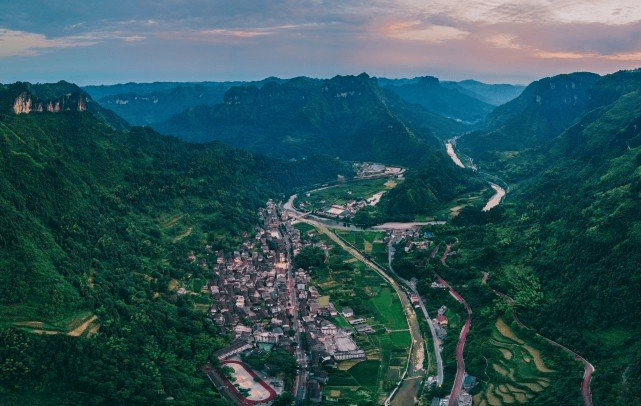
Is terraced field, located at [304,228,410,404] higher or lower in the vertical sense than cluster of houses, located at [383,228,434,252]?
lower

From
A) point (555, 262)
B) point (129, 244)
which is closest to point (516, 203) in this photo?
point (555, 262)

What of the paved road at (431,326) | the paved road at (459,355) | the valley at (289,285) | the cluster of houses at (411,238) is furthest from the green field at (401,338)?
the cluster of houses at (411,238)

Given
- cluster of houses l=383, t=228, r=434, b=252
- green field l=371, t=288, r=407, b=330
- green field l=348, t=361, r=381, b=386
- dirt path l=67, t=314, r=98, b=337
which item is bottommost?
green field l=348, t=361, r=381, b=386

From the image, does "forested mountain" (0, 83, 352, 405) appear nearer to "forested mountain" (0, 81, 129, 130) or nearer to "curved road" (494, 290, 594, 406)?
"forested mountain" (0, 81, 129, 130)

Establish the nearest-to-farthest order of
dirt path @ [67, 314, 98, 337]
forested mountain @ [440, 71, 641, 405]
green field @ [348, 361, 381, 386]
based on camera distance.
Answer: dirt path @ [67, 314, 98, 337] → forested mountain @ [440, 71, 641, 405] → green field @ [348, 361, 381, 386]

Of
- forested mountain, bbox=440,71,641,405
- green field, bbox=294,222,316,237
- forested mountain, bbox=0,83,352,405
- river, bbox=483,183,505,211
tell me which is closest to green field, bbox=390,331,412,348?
forested mountain, bbox=440,71,641,405

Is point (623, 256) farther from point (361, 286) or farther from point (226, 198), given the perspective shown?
point (226, 198)

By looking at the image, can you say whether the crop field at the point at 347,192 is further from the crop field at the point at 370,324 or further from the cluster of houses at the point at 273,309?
the crop field at the point at 370,324
